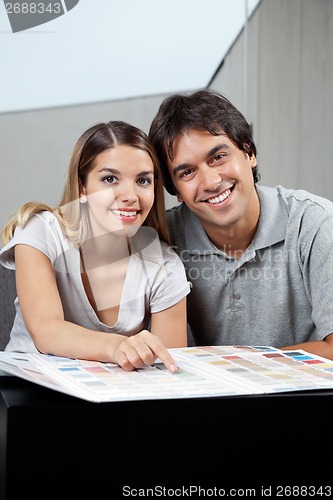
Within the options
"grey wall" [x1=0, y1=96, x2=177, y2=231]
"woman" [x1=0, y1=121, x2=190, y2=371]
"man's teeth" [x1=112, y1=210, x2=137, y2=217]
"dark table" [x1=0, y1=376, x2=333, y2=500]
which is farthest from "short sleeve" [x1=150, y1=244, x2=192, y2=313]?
"grey wall" [x1=0, y1=96, x2=177, y2=231]

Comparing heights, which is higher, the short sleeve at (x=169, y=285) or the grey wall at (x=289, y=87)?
the grey wall at (x=289, y=87)

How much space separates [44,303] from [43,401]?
560 mm

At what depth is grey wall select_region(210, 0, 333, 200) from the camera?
9.68 ft

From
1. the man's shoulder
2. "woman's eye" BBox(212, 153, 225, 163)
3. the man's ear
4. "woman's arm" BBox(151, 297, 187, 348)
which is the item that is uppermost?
"woman's eye" BBox(212, 153, 225, 163)

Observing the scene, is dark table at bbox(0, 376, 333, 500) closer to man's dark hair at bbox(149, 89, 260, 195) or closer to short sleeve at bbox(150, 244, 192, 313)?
short sleeve at bbox(150, 244, 192, 313)

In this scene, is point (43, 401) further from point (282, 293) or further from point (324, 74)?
point (324, 74)

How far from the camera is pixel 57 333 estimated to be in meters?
1.08

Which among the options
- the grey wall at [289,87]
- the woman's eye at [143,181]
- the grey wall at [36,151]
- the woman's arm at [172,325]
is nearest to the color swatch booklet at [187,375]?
the woman's arm at [172,325]

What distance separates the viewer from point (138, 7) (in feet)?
9.17

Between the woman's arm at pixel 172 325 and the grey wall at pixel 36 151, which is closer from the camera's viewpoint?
the woman's arm at pixel 172 325

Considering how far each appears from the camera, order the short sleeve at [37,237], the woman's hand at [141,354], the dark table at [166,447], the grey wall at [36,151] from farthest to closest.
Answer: the grey wall at [36,151] → the short sleeve at [37,237] → the woman's hand at [141,354] → the dark table at [166,447]

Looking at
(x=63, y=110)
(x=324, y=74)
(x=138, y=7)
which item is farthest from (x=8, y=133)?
(x=324, y=74)

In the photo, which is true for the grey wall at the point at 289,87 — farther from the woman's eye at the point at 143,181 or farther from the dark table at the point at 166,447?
the dark table at the point at 166,447

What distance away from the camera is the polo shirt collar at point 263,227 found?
4.60 feet
